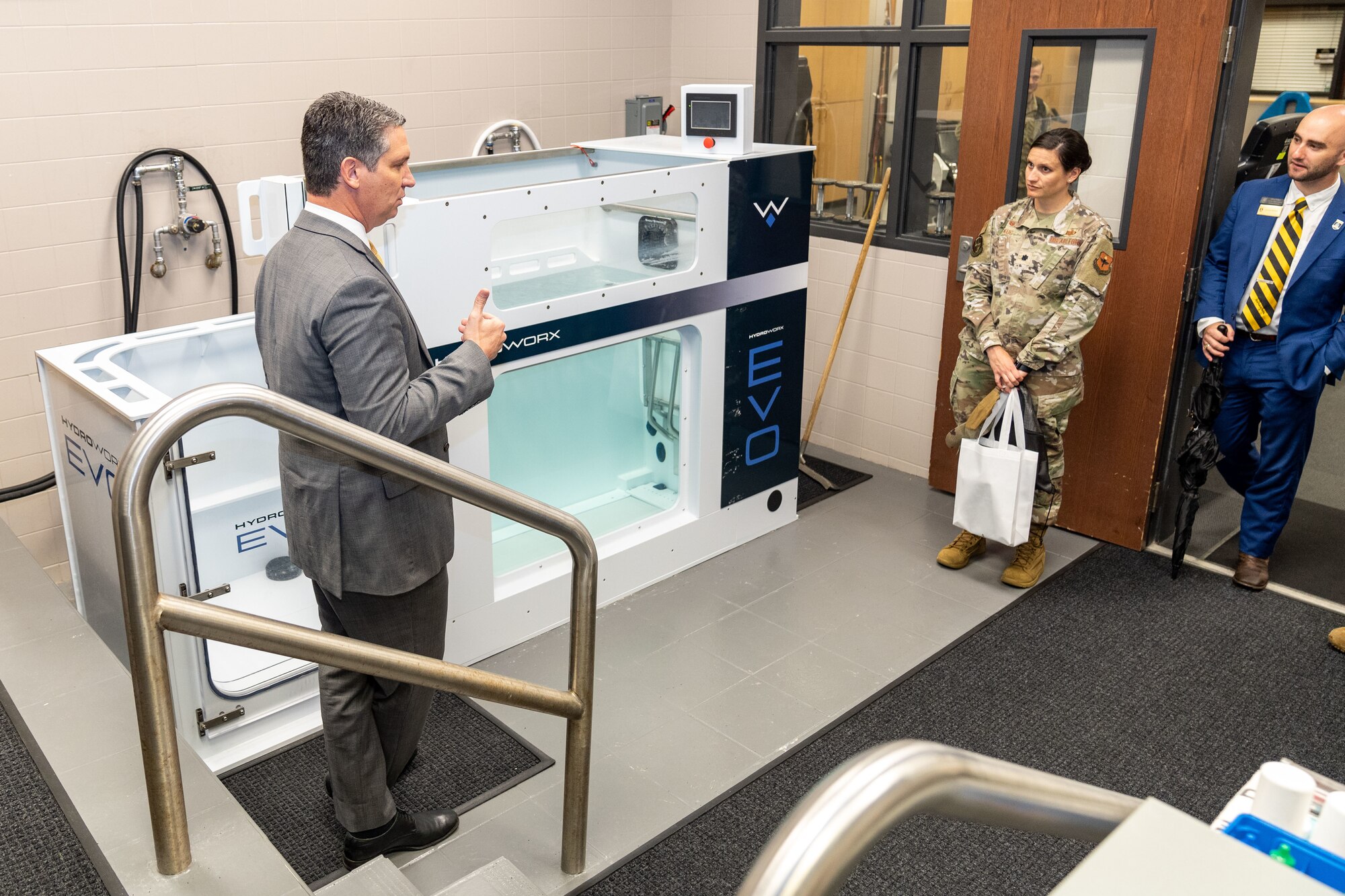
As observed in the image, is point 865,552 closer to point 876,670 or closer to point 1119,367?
point 876,670

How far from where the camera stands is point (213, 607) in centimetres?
158

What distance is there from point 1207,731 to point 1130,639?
56 centimetres

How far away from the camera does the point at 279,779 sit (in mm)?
3049

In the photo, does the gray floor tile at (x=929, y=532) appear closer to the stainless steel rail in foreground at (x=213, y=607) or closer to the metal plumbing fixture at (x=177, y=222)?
the stainless steel rail in foreground at (x=213, y=607)

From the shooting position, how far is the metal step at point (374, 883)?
2.16 m

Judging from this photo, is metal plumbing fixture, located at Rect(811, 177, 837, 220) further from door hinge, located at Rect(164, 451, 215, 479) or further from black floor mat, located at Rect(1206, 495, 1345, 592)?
door hinge, located at Rect(164, 451, 215, 479)

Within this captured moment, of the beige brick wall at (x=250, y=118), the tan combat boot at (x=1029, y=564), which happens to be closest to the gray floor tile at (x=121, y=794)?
the beige brick wall at (x=250, y=118)

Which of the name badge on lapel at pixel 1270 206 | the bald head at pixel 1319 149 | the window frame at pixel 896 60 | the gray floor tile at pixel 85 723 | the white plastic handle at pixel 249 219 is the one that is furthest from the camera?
the window frame at pixel 896 60

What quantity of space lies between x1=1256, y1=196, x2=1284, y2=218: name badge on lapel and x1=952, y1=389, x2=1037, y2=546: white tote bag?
1046mm

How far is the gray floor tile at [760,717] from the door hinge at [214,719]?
4.43 feet

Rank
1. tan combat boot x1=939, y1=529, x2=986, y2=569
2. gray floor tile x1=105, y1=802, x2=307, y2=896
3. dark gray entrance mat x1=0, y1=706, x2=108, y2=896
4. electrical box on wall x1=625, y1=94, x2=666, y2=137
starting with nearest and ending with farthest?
gray floor tile x1=105, y1=802, x2=307, y2=896 → dark gray entrance mat x1=0, y1=706, x2=108, y2=896 → tan combat boot x1=939, y1=529, x2=986, y2=569 → electrical box on wall x1=625, y1=94, x2=666, y2=137

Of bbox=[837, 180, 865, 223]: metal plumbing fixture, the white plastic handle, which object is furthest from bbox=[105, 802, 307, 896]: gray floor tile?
bbox=[837, 180, 865, 223]: metal plumbing fixture

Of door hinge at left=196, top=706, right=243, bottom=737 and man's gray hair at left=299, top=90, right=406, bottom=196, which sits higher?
man's gray hair at left=299, top=90, right=406, bottom=196

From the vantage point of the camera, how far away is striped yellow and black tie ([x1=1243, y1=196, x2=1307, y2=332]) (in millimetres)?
3770
